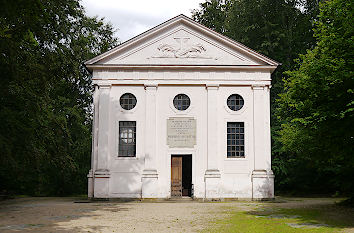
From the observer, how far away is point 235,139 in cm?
2230

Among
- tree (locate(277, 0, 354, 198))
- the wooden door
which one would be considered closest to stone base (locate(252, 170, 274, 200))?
the wooden door

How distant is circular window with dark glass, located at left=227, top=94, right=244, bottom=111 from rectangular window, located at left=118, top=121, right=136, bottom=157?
562cm

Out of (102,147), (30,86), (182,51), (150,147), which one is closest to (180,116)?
(150,147)

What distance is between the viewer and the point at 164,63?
22.6m

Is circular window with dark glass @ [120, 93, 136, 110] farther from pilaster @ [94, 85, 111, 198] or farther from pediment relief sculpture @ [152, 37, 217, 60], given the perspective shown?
pediment relief sculpture @ [152, 37, 217, 60]

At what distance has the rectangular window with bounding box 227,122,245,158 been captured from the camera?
22188 mm

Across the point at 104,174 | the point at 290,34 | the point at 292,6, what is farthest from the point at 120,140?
the point at 292,6

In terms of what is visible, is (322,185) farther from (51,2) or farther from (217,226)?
(51,2)

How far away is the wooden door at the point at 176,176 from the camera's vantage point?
22.2m

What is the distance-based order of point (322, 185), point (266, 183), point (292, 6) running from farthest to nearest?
1. point (292, 6)
2. point (322, 185)
3. point (266, 183)

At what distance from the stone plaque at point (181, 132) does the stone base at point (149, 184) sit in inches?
74.2

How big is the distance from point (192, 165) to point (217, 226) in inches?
429

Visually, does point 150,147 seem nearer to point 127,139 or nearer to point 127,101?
point 127,139

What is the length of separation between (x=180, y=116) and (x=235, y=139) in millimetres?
3378
